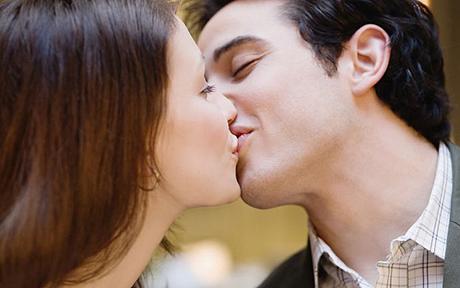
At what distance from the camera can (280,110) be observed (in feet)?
4.84

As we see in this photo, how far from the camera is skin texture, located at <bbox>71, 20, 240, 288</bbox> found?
116 cm

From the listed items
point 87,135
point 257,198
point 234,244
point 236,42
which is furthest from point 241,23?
point 234,244

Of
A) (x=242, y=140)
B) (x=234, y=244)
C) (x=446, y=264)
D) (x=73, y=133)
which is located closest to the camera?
(x=73, y=133)

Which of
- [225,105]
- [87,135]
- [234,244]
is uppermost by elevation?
[87,135]

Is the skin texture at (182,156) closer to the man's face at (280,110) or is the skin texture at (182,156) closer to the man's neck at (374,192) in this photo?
the man's face at (280,110)

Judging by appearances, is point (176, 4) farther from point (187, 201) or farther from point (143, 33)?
point (187, 201)

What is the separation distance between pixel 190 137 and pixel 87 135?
6.9 inches

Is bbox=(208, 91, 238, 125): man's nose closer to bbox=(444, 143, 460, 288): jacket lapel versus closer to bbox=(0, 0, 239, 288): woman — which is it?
bbox=(0, 0, 239, 288): woman

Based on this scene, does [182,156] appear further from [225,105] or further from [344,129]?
[344,129]

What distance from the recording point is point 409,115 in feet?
5.20

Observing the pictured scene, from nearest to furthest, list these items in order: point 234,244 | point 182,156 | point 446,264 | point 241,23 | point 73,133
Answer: point 73,133
point 182,156
point 446,264
point 241,23
point 234,244

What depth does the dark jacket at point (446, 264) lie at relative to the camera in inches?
50.1

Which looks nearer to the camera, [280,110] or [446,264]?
[446,264]

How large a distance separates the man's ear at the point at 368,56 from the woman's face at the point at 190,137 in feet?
1.24
